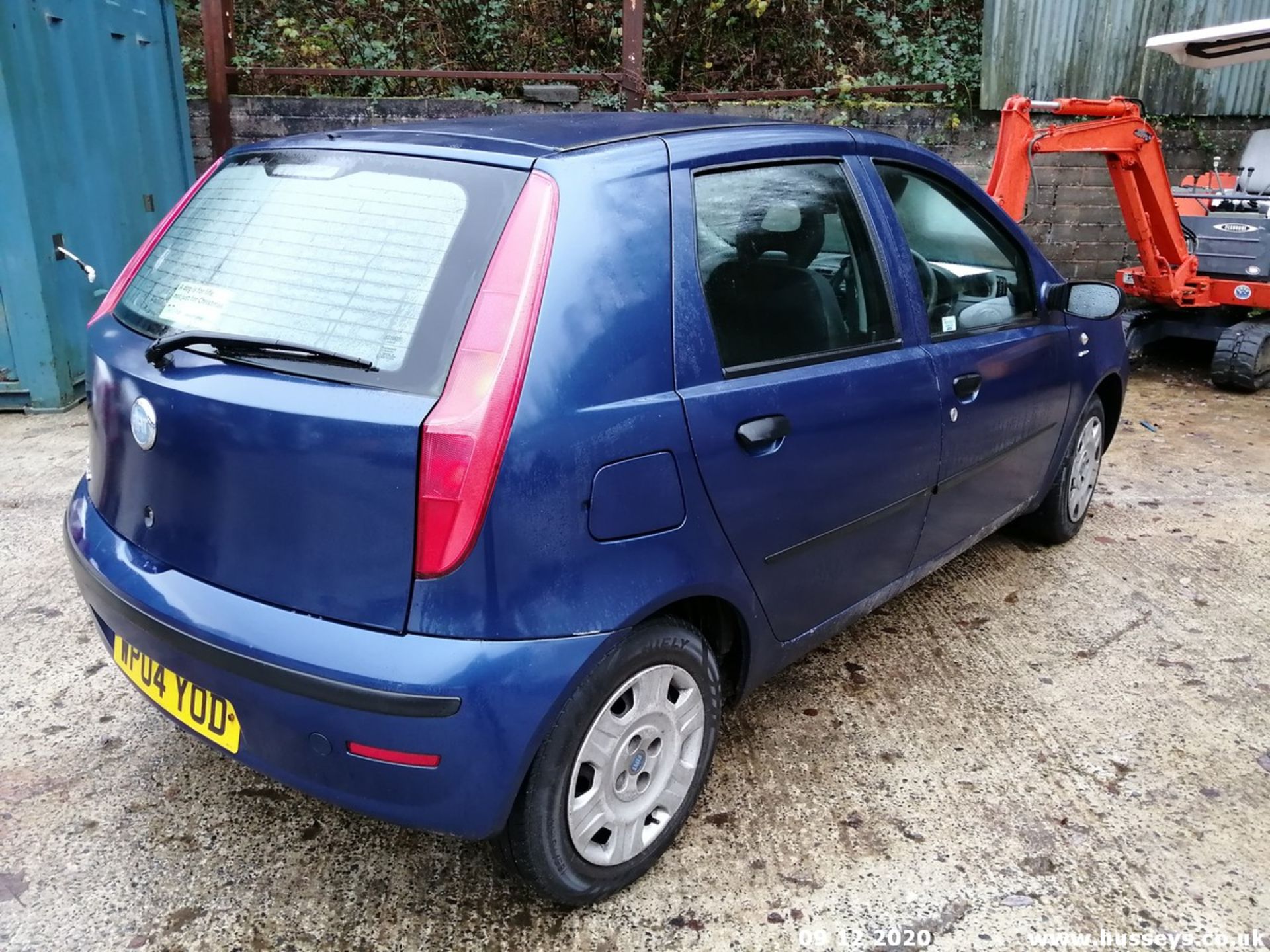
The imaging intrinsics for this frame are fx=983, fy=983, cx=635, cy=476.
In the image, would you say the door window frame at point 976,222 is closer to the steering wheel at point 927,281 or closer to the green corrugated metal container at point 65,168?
the steering wheel at point 927,281

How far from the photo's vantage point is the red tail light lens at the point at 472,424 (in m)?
1.75

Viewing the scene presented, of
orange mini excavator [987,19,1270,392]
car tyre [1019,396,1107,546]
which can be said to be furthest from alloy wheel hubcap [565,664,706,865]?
orange mini excavator [987,19,1270,392]

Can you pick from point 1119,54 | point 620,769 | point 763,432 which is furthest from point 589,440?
point 1119,54

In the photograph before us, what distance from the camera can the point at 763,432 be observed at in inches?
87.7

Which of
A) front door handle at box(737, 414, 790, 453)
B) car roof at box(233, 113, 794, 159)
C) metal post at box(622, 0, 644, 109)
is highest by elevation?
metal post at box(622, 0, 644, 109)

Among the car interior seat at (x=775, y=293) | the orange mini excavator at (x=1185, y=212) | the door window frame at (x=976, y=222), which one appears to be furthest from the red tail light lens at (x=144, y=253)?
the orange mini excavator at (x=1185, y=212)

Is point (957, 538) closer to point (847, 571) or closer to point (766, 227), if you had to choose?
point (847, 571)

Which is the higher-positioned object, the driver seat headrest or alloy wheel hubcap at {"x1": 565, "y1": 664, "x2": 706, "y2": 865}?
the driver seat headrest

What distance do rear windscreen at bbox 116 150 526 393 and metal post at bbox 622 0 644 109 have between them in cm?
543

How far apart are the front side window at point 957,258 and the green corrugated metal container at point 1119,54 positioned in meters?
5.10

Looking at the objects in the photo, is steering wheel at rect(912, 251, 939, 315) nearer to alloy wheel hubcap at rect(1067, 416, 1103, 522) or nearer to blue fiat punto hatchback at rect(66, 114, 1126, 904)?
blue fiat punto hatchback at rect(66, 114, 1126, 904)

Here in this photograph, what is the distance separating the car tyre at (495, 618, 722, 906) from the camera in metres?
1.96

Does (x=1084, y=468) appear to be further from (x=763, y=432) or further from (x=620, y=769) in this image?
(x=620, y=769)

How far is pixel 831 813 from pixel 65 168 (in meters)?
5.51
